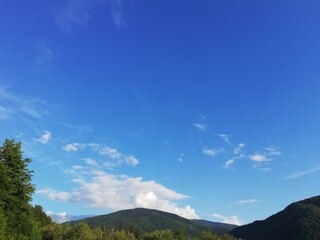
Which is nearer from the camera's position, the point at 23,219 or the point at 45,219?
the point at 23,219

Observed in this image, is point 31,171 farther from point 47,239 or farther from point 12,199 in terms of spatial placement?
point 47,239

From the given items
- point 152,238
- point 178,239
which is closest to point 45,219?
point 152,238

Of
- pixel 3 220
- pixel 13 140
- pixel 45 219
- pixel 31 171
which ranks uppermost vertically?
pixel 45 219

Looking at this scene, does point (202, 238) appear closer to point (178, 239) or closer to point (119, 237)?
point (178, 239)

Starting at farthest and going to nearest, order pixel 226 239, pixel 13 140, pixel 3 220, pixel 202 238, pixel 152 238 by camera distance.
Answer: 1. pixel 226 239
2. pixel 152 238
3. pixel 202 238
4. pixel 13 140
5. pixel 3 220

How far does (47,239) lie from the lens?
143 metres

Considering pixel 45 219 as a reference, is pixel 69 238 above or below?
below

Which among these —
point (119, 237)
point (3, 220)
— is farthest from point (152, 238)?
point (3, 220)

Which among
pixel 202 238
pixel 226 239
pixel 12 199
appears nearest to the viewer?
pixel 12 199

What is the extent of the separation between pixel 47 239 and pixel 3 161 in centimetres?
9260

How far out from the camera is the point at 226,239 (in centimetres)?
16700

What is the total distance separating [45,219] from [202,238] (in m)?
94.5

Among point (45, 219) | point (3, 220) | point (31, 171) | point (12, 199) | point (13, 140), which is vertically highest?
point (45, 219)

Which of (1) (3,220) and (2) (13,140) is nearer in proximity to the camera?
(1) (3,220)
